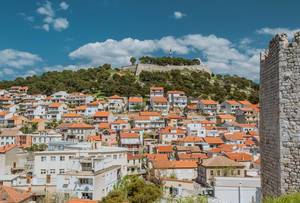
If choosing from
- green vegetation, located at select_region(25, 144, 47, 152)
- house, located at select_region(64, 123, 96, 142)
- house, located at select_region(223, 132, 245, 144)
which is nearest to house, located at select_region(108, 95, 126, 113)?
house, located at select_region(64, 123, 96, 142)

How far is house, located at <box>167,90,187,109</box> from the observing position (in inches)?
4043

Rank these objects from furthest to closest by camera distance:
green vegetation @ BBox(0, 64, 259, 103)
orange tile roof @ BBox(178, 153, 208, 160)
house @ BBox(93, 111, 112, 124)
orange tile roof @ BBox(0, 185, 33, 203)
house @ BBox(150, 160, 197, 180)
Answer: green vegetation @ BBox(0, 64, 259, 103)
house @ BBox(93, 111, 112, 124)
orange tile roof @ BBox(178, 153, 208, 160)
house @ BBox(150, 160, 197, 180)
orange tile roof @ BBox(0, 185, 33, 203)

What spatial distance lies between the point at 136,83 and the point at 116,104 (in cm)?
1730

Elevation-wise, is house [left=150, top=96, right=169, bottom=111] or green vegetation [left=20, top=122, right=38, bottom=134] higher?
house [left=150, top=96, right=169, bottom=111]

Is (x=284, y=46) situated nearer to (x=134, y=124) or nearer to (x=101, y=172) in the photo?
(x=101, y=172)

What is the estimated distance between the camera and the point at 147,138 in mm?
74125

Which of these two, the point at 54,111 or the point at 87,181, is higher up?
the point at 54,111

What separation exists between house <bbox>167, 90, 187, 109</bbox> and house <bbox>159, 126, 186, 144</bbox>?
2989 centimetres

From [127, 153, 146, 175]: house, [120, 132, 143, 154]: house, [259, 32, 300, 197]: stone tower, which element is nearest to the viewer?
[259, 32, 300, 197]: stone tower

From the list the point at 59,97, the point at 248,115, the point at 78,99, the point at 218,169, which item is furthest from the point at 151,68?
the point at 218,169

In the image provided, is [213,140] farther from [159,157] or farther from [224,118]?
[224,118]

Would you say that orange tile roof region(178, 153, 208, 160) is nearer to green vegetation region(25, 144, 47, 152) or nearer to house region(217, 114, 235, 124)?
green vegetation region(25, 144, 47, 152)

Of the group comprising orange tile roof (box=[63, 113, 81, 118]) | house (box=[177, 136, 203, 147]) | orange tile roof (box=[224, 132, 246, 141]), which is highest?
orange tile roof (box=[63, 113, 81, 118])

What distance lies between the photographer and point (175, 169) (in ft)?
166
